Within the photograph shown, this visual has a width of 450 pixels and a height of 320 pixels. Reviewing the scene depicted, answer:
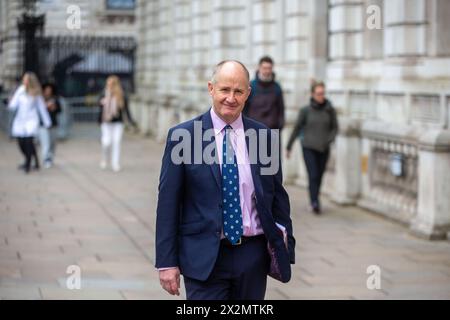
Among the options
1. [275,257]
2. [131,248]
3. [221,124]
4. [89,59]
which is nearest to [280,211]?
[275,257]

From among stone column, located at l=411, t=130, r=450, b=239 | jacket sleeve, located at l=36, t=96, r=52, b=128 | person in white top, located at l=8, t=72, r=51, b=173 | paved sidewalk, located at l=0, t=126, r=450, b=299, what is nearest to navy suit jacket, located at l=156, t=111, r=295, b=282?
paved sidewalk, located at l=0, t=126, r=450, b=299

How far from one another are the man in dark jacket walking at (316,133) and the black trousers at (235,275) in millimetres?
8238

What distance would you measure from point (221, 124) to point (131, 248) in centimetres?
580

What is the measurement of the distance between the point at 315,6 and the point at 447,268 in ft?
27.1

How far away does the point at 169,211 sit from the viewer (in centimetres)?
539

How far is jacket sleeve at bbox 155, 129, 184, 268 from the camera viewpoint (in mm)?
5383

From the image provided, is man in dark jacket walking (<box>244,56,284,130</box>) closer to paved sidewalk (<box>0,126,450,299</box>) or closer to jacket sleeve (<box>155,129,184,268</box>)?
paved sidewalk (<box>0,126,450,299</box>)

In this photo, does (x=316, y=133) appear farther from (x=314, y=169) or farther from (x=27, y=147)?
(x=27, y=147)

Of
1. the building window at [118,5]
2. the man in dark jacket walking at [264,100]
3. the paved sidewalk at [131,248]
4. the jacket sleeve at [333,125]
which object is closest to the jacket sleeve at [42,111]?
the paved sidewalk at [131,248]

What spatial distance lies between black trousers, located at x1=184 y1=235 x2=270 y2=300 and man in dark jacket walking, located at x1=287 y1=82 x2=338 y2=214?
824 cm

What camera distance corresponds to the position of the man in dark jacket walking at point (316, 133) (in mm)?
13664
